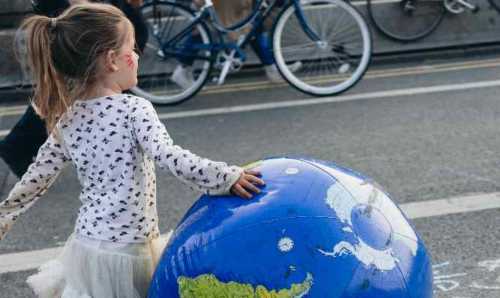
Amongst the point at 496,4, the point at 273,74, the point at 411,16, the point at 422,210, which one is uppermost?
the point at 422,210

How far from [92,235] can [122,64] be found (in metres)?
0.54

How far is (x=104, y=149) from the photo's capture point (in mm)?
2488

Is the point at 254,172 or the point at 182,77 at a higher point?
the point at 254,172

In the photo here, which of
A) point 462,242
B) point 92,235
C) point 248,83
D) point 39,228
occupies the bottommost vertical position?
point 248,83

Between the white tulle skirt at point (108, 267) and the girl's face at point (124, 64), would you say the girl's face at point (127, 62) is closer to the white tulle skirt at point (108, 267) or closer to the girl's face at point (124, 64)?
the girl's face at point (124, 64)

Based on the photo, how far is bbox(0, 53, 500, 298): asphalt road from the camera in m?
4.02

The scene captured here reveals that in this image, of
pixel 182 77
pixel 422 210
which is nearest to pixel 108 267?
pixel 422 210

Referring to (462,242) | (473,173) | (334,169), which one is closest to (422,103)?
(473,173)

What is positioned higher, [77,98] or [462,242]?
[77,98]

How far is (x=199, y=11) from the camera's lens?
7203 mm

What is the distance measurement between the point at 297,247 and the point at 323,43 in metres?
5.12

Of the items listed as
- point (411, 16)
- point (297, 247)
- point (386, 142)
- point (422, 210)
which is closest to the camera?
point (297, 247)

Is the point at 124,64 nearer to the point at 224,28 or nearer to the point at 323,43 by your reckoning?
the point at 224,28

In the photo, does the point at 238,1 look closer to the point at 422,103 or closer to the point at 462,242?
the point at 422,103
